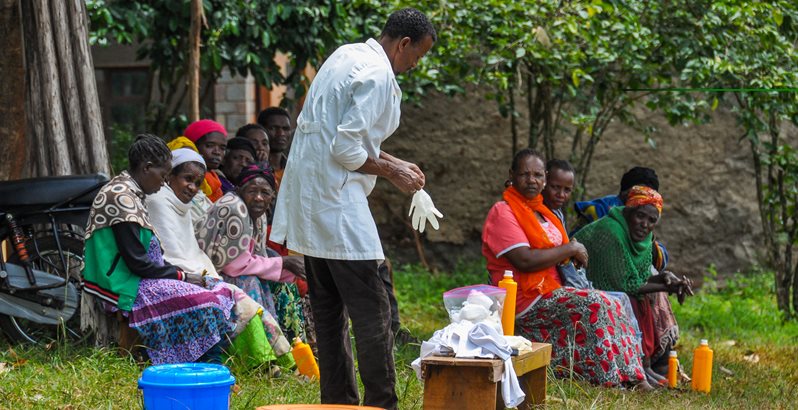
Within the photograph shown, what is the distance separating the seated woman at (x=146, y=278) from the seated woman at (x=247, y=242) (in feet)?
1.59

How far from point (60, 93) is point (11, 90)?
34 cm

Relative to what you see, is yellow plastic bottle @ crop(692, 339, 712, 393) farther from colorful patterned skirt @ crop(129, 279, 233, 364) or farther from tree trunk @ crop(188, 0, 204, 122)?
tree trunk @ crop(188, 0, 204, 122)

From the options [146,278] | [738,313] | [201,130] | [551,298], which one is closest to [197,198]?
[201,130]

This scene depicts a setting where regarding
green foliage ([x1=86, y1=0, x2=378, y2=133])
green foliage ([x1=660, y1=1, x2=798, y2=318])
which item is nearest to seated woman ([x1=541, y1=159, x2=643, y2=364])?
green foliage ([x1=660, y1=1, x2=798, y2=318])

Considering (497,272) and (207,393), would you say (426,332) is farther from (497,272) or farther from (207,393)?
(207,393)

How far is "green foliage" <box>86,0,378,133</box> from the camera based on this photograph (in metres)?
8.59

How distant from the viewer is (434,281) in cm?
1123

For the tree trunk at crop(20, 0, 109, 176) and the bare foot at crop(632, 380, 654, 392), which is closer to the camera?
the bare foot at crop(632, 380, 654, 392)

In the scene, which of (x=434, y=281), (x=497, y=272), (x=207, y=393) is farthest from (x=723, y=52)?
→ (x=207, y=393)

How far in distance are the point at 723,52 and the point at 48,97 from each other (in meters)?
4.93

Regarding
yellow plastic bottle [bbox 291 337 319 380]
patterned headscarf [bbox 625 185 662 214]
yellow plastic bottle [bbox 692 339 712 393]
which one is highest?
patterned headscarf [bbox 625 185 662 214]

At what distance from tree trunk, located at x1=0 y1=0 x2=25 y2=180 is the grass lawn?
130 cm

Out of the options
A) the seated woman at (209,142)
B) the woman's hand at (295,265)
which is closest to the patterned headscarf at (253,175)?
the woman's hand at (295,265)

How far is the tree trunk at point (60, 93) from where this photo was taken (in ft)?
22.3
